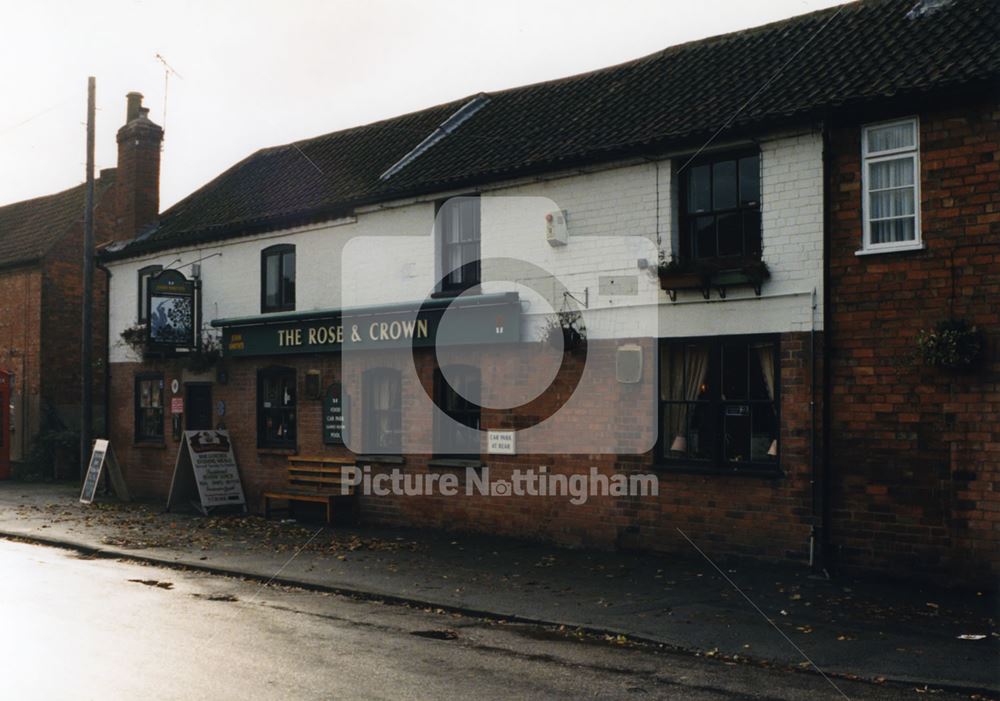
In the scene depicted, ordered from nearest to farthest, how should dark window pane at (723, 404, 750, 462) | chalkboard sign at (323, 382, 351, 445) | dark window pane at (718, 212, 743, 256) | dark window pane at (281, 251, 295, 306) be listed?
1. dark window pane at (723, 404, 750, 462)
2. dark window pane at (718, 212, 743, 256)
3. chalkboard sign at (323, 382, 351, 445)
4. dark window pane at (281, 251, 295, 306)

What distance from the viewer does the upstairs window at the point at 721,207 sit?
12086 mm

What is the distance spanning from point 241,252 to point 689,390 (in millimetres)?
10330

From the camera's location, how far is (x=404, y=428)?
15.8 metres

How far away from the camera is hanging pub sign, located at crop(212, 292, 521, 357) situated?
14195 millimetres

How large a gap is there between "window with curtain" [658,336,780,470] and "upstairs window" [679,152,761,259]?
1223 mm

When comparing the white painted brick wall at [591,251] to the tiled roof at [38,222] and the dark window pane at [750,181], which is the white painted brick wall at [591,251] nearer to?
the dark window pane at [750,181]

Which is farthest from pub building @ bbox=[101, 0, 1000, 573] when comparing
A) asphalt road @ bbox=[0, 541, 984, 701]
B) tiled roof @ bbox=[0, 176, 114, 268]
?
tiled roof @ bbox=[0, 176, 114, 268]

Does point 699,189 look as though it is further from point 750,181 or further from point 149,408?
point 149,408

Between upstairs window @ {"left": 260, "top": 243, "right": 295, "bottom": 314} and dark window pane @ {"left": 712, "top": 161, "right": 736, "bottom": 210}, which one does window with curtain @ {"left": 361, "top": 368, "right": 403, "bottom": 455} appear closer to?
upstairs window @ {"left": 260, "top": 243, "right": 295, "bottom": 314}

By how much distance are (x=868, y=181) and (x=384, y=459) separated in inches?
350

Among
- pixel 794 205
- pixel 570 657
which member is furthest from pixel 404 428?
pixel 570 657

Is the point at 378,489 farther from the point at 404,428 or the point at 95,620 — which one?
the point at 95,620

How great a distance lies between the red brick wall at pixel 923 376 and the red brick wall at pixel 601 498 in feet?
1.70

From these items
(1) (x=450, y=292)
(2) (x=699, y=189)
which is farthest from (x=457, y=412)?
(2) (x=699, y=189)
